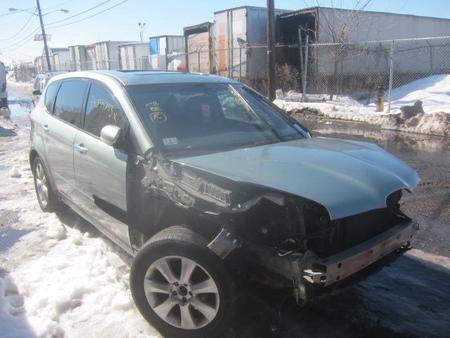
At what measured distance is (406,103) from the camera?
628 inches

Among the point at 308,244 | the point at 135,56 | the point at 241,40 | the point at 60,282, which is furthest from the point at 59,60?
the point at 308,244

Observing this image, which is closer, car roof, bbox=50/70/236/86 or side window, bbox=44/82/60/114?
car roof, bbox=50/70/236/86

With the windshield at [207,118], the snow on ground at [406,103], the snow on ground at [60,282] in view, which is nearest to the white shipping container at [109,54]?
the snow on ground at [406,103]

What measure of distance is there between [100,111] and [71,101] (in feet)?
2.86

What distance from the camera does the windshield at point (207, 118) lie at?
3482mm

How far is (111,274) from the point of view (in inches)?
151

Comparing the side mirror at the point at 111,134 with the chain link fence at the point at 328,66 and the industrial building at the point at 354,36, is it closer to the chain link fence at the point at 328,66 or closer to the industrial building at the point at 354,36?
A: the chain link fence at the point at 328,66

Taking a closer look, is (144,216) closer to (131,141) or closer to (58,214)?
(131,141)

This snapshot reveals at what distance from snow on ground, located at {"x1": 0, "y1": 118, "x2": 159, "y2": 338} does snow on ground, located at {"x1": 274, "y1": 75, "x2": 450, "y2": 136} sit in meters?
9.14

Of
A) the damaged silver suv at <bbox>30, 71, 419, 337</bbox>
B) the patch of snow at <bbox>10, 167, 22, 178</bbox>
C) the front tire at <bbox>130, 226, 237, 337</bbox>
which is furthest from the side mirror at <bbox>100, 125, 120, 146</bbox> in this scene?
the patch of snow at <bbox>10, 167, 22, 178</bbox>

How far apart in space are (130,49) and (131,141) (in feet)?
105

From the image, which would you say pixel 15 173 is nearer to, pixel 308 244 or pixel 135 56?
pixel 308 244

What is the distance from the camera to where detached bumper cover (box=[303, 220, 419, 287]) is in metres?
2.57

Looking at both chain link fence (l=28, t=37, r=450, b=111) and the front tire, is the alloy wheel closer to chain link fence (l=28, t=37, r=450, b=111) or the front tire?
the front tire
